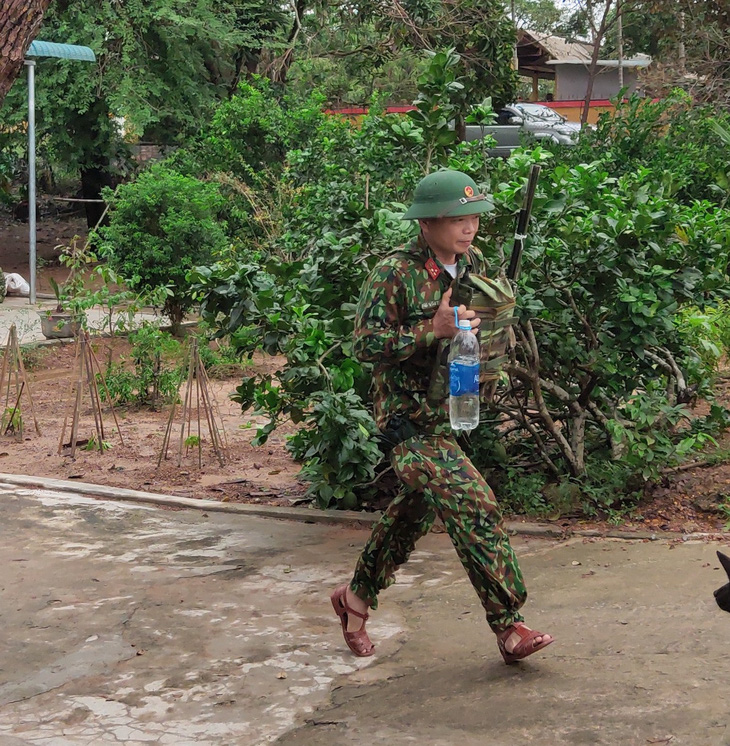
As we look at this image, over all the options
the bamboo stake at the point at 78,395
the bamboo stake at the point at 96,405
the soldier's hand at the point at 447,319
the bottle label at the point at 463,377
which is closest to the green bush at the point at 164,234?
the bamboo stake at the point at 96,405

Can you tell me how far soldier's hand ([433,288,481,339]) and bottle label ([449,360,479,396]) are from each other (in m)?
0.12

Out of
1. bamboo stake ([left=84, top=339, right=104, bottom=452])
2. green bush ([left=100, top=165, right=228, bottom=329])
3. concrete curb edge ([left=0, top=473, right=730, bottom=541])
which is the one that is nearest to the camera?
concrete curb edge ([left=0, top=473, right=730, bottom=541])

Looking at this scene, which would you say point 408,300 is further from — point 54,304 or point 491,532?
point 54,304

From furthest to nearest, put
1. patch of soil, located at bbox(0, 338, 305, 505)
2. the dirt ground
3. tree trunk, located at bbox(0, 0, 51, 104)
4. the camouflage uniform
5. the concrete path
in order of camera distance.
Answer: patch of soil, located at bbox(0, 338, 305, 505) → the dirt ground → tree trunk, located at bbox(0, 0, 51, 104) → the camouflage uniform → the concrete path

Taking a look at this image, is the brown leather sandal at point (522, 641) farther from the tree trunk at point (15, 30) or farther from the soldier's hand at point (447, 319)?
the tree trunk at point (15, 30)

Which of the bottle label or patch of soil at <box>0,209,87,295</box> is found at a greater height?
the bottle label

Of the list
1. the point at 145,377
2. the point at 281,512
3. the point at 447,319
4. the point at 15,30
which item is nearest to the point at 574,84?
the point at 145,377

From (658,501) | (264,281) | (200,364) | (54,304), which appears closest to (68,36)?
(54,304)

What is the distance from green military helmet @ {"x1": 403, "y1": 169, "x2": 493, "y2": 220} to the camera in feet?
12.5

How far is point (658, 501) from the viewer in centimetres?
602

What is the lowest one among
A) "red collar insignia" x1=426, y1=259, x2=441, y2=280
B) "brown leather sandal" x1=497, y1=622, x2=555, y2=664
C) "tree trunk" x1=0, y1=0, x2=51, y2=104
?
"brown leather sandal" x1=497, y1=622, x2=555, y2=664

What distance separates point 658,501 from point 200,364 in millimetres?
3622

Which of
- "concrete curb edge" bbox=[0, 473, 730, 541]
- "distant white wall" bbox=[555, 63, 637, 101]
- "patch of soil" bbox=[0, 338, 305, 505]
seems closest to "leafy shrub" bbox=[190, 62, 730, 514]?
"concrete curb edge" bbox=[0, 473, 730, 541]

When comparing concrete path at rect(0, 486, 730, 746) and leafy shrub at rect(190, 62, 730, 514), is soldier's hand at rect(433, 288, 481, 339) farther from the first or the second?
leafy shrub at rect(190, 62, 730, 514)
